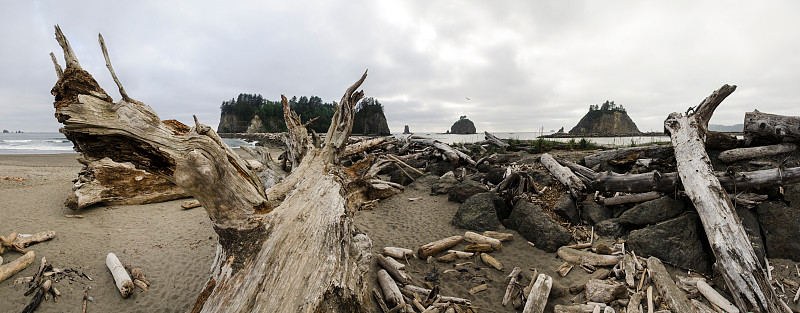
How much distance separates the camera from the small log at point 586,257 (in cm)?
421

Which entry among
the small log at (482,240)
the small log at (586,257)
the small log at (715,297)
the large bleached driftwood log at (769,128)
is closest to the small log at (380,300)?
the small log at (482,240)

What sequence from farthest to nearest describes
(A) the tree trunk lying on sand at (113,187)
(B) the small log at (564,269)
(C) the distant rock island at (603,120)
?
(C) the distant rock island at (603,120) < (A) the tree trunk lying on sand at (113,187) < (B) the small log at (564,269)

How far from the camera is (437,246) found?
16.5 ft

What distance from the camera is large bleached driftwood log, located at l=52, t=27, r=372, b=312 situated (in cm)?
229

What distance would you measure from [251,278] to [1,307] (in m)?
3.18

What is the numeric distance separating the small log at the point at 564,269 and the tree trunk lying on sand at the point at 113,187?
9069 millimetres

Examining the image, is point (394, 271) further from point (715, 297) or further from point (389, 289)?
point (715, 297)

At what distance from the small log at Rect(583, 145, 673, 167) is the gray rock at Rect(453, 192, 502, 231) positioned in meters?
3.62

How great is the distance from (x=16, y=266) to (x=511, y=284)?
6393 mm

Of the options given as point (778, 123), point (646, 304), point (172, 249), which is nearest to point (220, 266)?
point (172, 249)

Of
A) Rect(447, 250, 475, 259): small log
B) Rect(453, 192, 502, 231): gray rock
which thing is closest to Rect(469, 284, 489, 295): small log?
Rect(447, 250, 475, 259): small log

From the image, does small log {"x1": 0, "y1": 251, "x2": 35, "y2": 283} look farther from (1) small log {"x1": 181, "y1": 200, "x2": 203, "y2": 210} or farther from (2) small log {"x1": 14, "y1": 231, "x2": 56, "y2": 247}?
(1) small log {"x1": 181, "y1": 200, "x2": 203, "y2": 210}

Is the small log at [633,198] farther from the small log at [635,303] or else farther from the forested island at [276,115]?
the forested island at [276,115]

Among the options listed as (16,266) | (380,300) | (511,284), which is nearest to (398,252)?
(380,300)
